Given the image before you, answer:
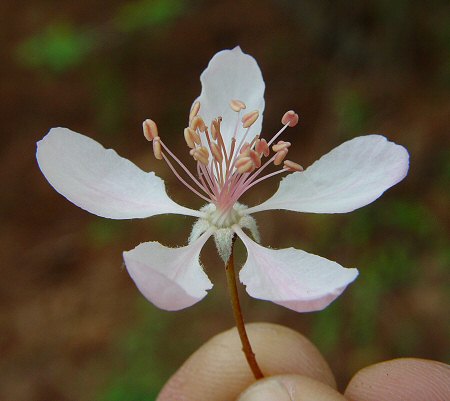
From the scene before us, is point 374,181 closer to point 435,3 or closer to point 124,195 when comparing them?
point 124,195

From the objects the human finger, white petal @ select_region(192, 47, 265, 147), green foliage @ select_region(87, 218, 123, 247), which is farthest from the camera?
green foliage @ select_region(87, 218, 123, 247)

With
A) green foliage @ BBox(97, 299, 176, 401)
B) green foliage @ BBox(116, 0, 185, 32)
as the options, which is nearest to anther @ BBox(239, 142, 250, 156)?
green foliage @ BBox(97, 299, 176, 401)

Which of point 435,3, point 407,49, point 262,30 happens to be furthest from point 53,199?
point 435,3

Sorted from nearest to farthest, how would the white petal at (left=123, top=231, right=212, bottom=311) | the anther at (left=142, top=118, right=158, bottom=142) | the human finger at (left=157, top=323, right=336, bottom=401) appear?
the white petal at (left=123, top=231, right=212, bottom=311), the anther at (left=142, top=118, right=158, bottom=142), the human finger at (left=157, top=323, right=336, bottom=401)

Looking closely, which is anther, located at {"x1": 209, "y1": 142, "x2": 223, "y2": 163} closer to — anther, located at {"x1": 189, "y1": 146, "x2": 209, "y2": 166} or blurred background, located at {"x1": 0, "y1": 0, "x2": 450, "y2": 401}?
anther, located at {"x1": 189, "y1": 146, "x2": 209, "y2": 166}

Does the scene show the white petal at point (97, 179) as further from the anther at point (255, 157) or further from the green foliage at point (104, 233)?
the green foliage at point (104, 233)

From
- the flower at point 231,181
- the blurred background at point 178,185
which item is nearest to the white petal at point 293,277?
the flower at point 231,181
